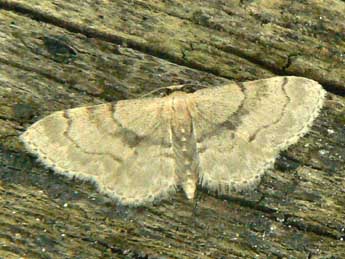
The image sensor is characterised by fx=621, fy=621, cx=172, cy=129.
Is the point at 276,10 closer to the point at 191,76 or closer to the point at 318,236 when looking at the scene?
the point at 191,76

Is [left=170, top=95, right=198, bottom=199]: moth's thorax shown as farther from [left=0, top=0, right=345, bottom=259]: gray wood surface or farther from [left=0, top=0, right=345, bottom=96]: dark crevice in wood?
[left=0, top=0, right=345, bottom=96]: dark crevice in wood

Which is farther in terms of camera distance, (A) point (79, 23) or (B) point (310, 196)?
(A) point (79, 23)

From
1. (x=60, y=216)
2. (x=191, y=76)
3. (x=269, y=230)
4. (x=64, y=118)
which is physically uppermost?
(x=191, y=76)

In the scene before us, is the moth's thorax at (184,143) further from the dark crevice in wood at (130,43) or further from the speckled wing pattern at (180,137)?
the dark crevice in wood at (130,43)

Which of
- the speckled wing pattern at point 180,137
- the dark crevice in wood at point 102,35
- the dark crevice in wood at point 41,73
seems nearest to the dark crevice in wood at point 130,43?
the dark crevice in wood at point 102,35

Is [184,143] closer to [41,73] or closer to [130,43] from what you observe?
[130,43]

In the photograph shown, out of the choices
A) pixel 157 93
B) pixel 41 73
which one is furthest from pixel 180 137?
pixel 41 73

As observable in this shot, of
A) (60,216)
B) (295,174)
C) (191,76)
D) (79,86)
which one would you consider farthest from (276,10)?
(60,216)
